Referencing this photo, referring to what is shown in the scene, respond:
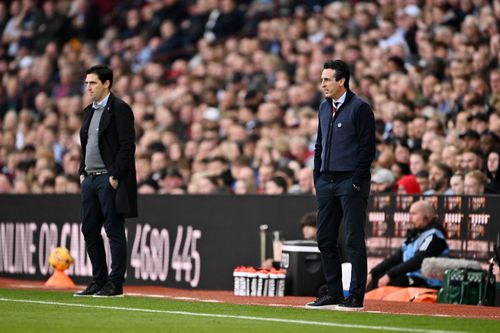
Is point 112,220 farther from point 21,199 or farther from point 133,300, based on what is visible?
point 21,199

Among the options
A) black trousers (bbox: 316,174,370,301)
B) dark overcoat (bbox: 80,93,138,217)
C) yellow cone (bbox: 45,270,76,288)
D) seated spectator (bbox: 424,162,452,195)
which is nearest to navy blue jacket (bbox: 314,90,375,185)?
black trousers (bbox: 316,174,370,301)

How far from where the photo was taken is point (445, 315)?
1090 centimetres

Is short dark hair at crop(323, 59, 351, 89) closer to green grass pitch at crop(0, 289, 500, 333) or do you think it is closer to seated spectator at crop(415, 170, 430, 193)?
green grass pitch at crop(0, 289, 500, 333)

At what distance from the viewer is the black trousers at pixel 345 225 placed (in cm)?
1112

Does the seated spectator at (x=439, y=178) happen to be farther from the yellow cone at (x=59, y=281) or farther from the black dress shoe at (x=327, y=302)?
the yellow cone at (x=59, y=281)

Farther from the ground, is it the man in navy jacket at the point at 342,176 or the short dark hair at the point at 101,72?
the short dark hair at the point at 101,72

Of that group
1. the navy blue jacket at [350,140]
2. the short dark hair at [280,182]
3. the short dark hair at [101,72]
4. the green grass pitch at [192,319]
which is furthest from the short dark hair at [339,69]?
the short dark hair at [280,182]

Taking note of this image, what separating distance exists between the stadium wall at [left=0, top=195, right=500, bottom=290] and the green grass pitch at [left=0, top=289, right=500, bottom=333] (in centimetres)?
332

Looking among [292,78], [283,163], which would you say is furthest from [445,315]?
[292,78]

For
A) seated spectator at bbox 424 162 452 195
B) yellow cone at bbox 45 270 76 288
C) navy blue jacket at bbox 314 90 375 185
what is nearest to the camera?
navy blue jacket at bbox 314 90 375 185

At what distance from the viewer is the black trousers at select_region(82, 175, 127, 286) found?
12367 mm

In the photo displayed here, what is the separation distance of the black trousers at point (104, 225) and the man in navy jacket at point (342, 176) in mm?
2043

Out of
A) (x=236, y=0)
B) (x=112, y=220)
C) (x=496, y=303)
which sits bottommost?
(x=496, y=303)

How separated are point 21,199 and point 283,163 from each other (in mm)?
4033
